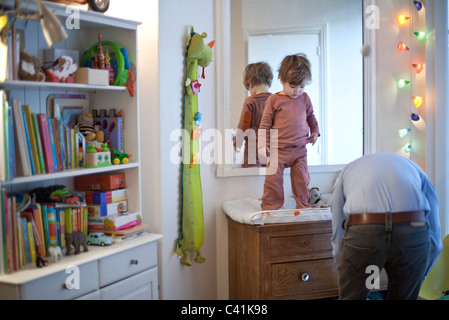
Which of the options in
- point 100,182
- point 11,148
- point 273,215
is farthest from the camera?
point 273,215

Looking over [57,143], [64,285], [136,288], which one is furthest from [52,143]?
[136,288]

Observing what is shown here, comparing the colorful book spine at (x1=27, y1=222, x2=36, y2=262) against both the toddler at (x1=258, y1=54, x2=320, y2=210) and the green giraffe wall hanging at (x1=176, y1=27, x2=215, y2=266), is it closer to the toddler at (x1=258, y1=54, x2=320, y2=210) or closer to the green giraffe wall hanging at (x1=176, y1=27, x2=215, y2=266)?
the green giraffe wall hanging at (x1=176, y1=27, x2=215, y2=266)

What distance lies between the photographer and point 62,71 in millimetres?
2355

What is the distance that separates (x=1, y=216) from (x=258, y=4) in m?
2.12

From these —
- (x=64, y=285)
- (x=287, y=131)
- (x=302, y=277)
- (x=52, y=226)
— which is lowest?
(x=302, y=277)

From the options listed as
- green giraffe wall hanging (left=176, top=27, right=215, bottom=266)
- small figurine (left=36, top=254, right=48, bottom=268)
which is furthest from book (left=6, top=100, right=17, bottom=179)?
green giraffe wall hanging (left=176, top=27, right=215, bottom=266)

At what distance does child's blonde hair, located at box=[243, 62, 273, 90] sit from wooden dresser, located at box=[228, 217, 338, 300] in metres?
0.88

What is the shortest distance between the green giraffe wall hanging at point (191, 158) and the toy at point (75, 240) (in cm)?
76

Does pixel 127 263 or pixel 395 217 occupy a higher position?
pixel 395 217

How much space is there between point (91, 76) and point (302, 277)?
1.63 meters

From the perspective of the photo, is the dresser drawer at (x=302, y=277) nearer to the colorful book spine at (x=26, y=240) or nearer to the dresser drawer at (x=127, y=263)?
the dresser drawer at (x=127, y=263)

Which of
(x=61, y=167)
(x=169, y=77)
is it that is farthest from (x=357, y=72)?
(x=61, y=167)

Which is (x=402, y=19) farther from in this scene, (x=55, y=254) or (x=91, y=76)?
(x=55, y=254)
